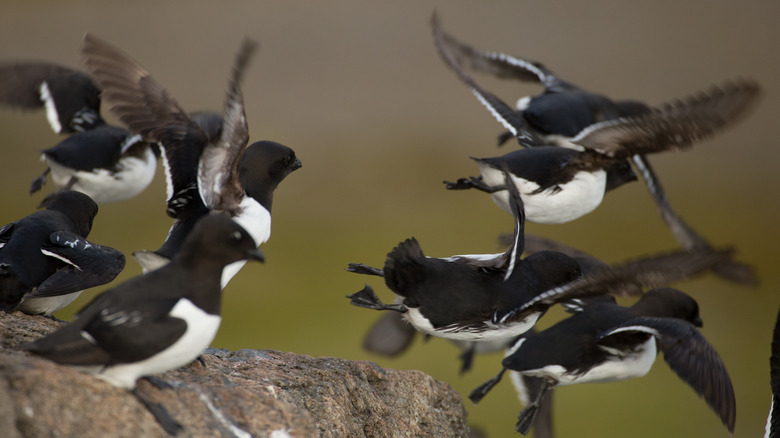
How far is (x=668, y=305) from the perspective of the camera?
19.4 feet

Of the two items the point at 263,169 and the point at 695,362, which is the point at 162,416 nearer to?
the point at 263,169

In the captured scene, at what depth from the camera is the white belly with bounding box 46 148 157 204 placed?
287 inches

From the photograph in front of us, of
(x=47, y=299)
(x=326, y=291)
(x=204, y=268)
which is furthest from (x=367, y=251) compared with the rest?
(x=204, y=268)

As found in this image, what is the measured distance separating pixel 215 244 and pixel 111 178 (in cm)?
428

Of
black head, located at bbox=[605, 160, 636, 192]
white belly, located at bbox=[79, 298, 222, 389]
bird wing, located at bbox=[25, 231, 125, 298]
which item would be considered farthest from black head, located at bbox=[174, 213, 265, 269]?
black head, located at bbox=[605, 160, 636, 192]

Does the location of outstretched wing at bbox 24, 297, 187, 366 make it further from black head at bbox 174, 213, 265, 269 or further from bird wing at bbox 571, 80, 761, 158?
bird wing at bbox 571, 80, 761, 158

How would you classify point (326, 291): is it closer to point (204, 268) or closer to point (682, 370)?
point (682, 370)

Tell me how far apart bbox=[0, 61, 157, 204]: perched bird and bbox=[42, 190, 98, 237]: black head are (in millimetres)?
1907

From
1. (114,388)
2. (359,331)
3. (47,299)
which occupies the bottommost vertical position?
(359,331)

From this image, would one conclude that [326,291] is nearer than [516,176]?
No

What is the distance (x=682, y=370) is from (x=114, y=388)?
2859 millimetres

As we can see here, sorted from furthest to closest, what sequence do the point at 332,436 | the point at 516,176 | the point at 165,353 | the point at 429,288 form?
the point at 516,176, the point at 429,288, the point at 332,436, the point at 165,353

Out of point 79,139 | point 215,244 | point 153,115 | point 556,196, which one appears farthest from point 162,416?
point 79,139

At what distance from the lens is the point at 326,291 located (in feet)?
39.2
